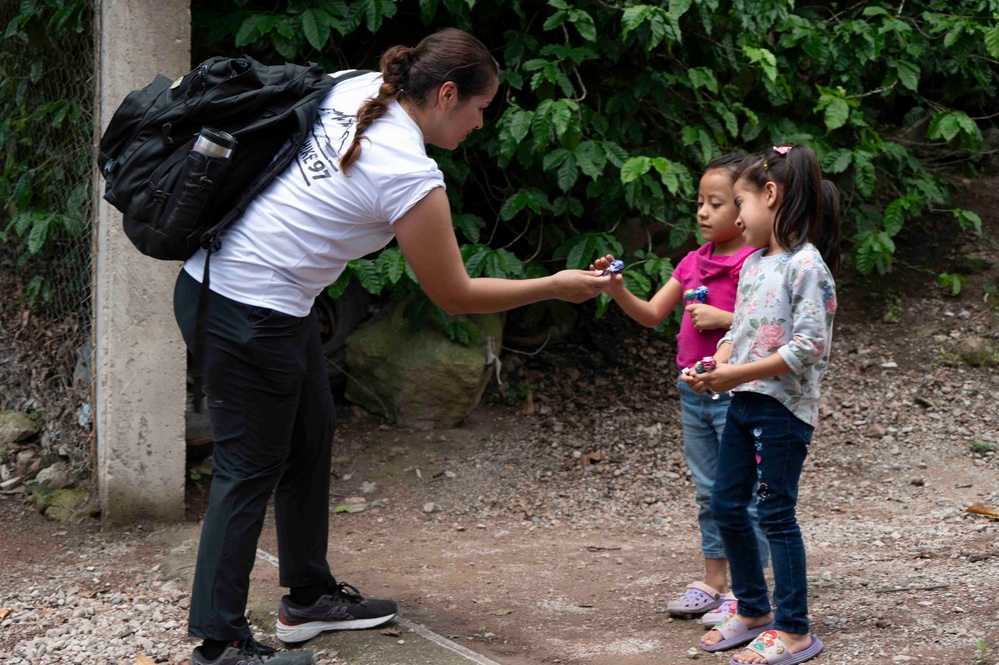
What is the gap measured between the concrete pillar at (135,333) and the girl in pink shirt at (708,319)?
212 cm

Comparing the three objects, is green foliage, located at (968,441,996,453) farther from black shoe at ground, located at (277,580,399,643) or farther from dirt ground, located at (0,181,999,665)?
black shoe at ground, located at (277,580,399,643)

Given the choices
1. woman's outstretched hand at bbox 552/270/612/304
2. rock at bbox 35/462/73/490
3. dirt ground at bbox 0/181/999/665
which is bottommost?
dirt ground at bbox 0/181/999/665

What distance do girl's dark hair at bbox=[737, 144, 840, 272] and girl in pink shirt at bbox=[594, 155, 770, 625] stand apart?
0.32 meters

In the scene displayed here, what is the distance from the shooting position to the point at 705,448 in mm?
3320

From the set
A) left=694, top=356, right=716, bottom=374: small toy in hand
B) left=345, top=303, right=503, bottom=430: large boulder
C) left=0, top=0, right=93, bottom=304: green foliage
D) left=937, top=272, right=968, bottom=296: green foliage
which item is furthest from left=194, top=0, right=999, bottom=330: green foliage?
left=694, top=356, right=716, bottom=374: small toy in hand

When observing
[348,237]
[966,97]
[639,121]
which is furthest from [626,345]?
[348,237]

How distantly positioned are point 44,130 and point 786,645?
3.98 meters

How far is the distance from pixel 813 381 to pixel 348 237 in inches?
52.6

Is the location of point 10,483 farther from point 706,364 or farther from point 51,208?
point 706,364

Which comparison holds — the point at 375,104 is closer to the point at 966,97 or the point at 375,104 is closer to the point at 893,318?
the point at 893,318

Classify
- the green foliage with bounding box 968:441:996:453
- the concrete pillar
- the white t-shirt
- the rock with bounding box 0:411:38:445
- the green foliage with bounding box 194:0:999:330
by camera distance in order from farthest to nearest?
1. the green foliage with bounding box 968:441:996:453
2. the rock with bounding box 0:411:38:445
3. the green foliage with bounding box 194:0:999:330
4. the concrete pillar
5. the white t-shirt

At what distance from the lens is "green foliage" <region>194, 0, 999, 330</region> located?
4.54 metres

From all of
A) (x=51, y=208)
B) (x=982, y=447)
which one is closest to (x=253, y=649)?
(x=51, y=208)

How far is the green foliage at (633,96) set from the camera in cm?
454
